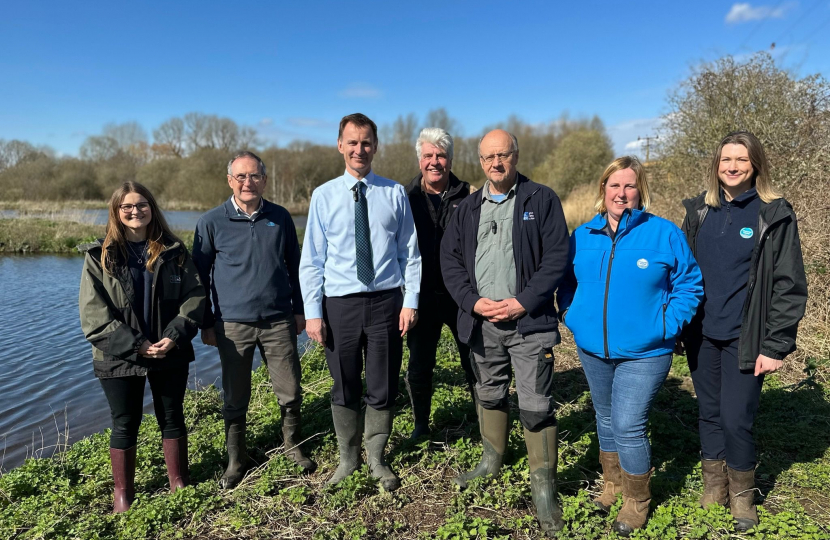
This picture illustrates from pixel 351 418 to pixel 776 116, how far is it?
9963mm

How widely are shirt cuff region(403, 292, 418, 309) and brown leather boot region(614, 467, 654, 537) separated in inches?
64.8

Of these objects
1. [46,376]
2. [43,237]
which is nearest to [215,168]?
[43,237]

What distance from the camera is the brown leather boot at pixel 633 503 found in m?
3.01

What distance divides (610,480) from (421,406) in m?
1.59

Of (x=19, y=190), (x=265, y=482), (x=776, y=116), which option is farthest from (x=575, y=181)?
(x=19, y=190)

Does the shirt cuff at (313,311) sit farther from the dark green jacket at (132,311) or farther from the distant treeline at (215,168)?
the distant treeline at (215,168)

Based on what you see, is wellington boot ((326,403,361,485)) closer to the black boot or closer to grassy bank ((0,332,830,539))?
grassy bank ((0,332,830,539))

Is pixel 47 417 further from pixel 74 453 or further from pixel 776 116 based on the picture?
pixel 776 116

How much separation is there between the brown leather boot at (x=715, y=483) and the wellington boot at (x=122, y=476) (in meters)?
3.81

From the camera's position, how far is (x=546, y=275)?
9.91 ft

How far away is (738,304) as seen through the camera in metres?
3.03

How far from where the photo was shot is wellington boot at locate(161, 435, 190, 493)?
360cm

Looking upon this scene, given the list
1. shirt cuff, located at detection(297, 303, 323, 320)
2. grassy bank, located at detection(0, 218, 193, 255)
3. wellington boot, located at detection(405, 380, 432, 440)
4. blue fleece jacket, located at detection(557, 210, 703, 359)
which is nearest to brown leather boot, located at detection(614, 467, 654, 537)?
blue fleece jacket, located at detection(557, 210, 703, 359)

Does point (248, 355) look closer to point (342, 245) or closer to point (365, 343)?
point (365, 343)
